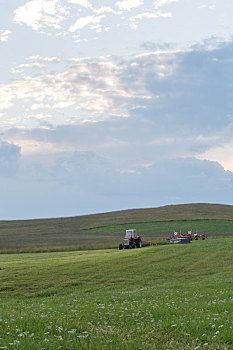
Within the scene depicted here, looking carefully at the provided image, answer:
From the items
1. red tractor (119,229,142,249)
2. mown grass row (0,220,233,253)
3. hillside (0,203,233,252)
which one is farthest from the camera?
hillside (0,203,233,252)

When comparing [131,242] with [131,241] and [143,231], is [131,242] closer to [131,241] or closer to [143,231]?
[131,241]

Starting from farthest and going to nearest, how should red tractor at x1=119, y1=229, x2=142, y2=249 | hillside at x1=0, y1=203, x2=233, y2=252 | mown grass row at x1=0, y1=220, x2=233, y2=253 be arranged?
hillside at x1=0, y1=203, x2=233, y2=252, mown grass row at x1=0, y1=220, x2=233, y2=253, red tractor at x1=119, y1=229, x2=142, y2=249

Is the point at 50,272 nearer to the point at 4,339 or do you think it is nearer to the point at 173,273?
the point at 173,273

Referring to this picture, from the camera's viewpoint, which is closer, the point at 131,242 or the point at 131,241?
the point at 131,242

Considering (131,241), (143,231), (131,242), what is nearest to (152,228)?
(143,231)

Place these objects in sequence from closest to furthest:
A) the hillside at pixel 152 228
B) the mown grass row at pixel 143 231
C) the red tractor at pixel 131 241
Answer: the red tractor at pixel 131 241, the mown grass row at pixel 143 231, the hillside at pixel 152 228

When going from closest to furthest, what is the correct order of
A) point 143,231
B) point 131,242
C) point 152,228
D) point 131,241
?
1. point 131,242
2. point 131,241
3. point 143,231
4. point 152,228

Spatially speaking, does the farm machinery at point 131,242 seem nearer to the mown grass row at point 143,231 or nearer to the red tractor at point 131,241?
the red tractor at point 131,241

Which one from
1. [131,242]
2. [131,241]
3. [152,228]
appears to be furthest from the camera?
[152,228]

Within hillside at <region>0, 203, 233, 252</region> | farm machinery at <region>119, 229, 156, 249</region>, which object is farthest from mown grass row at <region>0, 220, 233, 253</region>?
farm machinery at <region>119, 229, 156, 249</region>

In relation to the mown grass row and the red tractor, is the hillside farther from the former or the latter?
the red tractor

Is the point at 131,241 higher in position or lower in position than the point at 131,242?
higher

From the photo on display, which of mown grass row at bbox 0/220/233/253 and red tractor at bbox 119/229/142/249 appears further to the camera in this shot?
mown grass row at bbox 0/220/233/253

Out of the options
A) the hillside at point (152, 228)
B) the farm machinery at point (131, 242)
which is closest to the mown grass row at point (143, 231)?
the hillside at point (152, 228)
